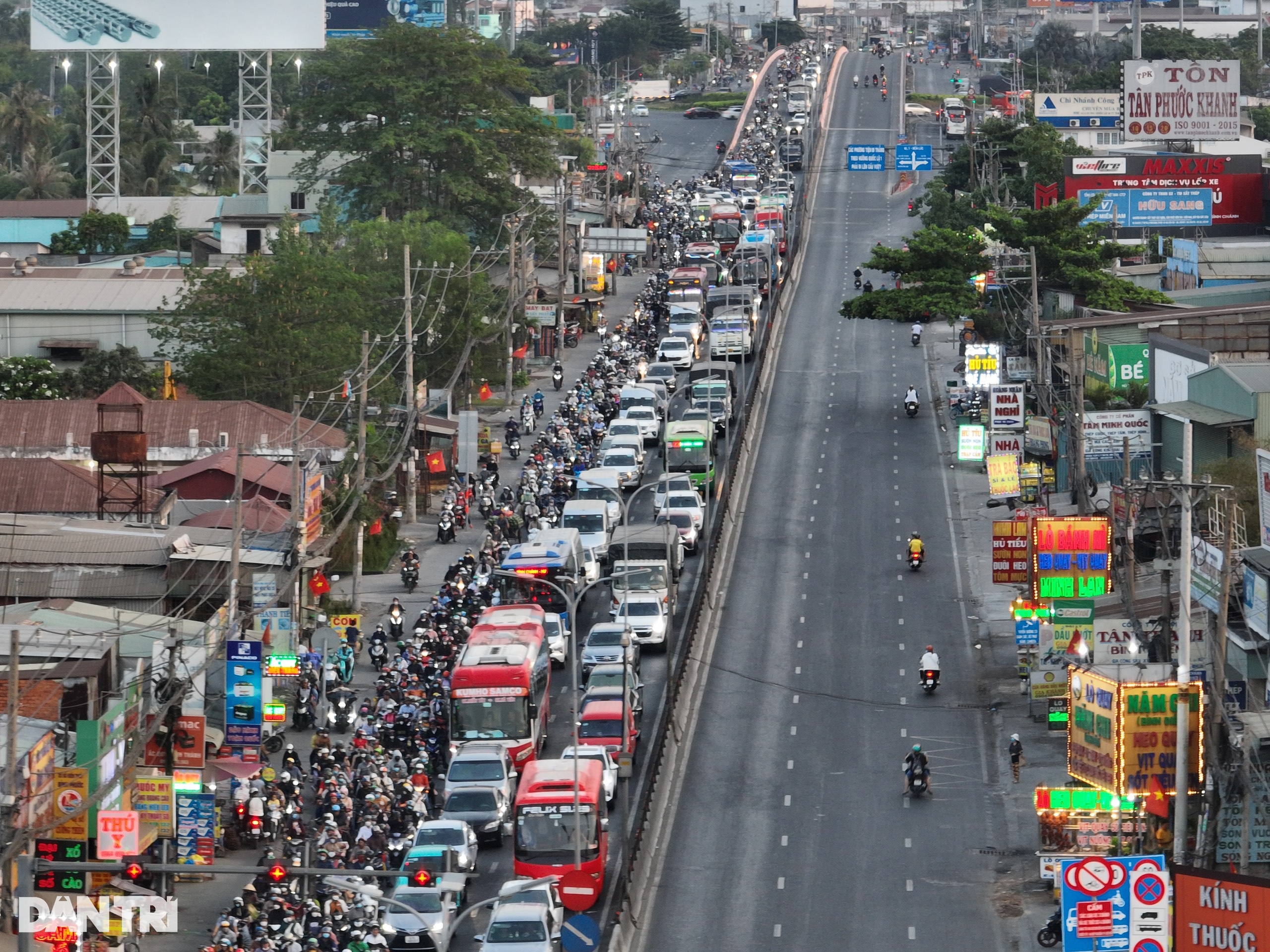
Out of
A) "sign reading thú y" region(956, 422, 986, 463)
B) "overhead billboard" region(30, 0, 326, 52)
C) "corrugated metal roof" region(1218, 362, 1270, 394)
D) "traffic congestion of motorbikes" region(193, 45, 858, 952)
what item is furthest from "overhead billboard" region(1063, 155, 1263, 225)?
"corrugated metal roof" region(1218, 362, 1270, 394)

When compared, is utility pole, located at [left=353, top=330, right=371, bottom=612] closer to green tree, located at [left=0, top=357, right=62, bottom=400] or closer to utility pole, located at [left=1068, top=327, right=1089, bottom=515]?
utility pole, located at [left=1068, top=327, right=1089, bottom=515]

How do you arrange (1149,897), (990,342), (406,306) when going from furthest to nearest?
(990,342) → (406,306) → (1149,897)

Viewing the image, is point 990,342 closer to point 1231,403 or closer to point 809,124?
point 1231,403

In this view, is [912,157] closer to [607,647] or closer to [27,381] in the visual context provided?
[27,381]

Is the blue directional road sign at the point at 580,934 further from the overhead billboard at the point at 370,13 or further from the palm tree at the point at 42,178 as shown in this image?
the overhead billboard at the point at 370,13

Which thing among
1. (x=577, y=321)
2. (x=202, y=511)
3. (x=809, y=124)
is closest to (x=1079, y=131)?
(x=809, y=124)

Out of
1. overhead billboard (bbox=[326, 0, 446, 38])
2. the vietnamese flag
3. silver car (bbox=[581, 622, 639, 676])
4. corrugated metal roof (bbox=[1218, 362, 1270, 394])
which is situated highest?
overhead billboard (bbox=[326, 0, 446, 38])

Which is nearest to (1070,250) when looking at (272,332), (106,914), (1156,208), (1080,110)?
(1156,208)
